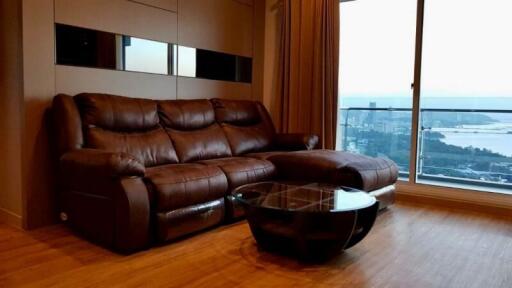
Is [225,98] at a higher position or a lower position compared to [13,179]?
higher

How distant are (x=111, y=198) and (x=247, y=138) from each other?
189 centimetres

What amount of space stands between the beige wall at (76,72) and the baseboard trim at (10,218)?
1.9 inches

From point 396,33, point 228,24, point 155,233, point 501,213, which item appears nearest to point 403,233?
point 501,213

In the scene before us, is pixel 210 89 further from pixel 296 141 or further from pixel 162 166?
pixel 162 166

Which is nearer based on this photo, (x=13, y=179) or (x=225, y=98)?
(x=13, y=179)

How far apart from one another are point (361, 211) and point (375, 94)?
2535mm

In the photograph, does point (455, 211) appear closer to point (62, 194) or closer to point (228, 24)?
point (228, 24)

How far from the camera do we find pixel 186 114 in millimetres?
3584

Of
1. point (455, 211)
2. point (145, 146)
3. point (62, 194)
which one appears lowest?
point (455, 211)

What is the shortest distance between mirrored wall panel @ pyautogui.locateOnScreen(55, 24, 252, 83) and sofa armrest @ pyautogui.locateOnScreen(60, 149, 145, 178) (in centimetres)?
89

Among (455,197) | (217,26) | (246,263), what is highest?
(217,26)

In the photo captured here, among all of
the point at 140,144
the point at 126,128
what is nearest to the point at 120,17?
the point at 126,128

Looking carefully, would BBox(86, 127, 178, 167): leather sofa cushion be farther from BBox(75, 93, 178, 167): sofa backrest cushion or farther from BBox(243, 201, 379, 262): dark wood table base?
BBox(243, 201, 379, 262): dark wood table base

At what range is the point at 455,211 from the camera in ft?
12.1
